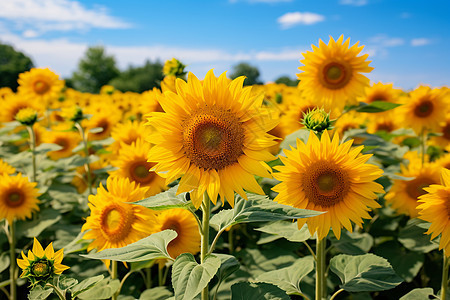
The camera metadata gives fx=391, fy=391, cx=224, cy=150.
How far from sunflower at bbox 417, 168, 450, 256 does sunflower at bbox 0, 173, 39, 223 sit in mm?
2762

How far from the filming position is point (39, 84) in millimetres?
5406

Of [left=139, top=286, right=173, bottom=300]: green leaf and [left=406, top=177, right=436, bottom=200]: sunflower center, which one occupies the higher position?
[left=406, top=177, right=436, bottom=200]: sunflower center

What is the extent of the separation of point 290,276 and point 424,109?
2788 mm

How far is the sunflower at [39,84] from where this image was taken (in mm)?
5383

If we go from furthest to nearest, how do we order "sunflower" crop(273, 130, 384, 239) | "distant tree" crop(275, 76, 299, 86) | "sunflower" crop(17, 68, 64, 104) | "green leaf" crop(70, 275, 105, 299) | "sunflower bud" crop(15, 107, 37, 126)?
"distant tree" crop(275, 76, 299, 86) → "sunflower" crop(17, 68, 64, 104) → "sunflower bud" crop(15, 107, 37, 126) → "sunflower" crop(273, 130, 384, 239) → "green leaf" crop(70, 275, 105, 299)

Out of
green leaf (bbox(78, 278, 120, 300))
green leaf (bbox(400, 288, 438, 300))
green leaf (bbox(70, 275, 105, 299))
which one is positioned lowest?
green leaf (bbox(78, 278, 120, 300))

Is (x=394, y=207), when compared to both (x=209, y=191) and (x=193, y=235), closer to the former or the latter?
(x=193, y=235)

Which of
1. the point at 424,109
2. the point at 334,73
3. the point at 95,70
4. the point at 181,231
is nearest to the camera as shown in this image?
the point at 181,231

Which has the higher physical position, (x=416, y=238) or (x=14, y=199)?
(x=416, y=238)

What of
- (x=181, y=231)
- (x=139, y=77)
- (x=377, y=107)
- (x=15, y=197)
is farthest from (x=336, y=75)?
(x=139, y=77)

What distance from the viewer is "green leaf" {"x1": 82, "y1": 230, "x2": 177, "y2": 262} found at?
1529 mm

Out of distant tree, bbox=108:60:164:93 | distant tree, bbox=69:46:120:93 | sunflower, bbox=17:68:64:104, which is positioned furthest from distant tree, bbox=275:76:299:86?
distant tree, bbox=69:46:120:93

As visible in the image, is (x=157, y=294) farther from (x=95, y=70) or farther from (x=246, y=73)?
(x=95, y=70)

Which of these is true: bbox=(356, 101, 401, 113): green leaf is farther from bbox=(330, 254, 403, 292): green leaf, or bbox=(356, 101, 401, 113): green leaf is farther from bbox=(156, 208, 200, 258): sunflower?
bbox=(156, 208, 200, 258): sunflower
